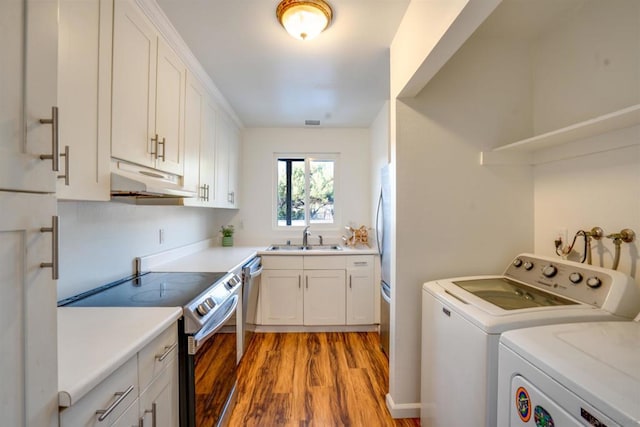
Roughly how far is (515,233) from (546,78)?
0.99 metres

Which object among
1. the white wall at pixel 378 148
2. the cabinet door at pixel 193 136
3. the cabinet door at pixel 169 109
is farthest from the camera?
the white wall at pixel 378 148

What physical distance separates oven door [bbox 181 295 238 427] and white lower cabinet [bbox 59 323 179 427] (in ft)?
0.21

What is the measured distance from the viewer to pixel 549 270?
1456 mm

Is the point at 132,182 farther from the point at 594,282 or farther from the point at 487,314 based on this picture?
the point at 594,282

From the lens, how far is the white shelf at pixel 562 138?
3.66 ft

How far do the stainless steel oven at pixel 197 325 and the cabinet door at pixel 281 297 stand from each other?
1.16 m

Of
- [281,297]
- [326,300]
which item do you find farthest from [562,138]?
[281,297]

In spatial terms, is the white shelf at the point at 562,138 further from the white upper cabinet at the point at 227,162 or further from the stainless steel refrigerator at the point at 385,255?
the white upper cabinet at the point at 227,162

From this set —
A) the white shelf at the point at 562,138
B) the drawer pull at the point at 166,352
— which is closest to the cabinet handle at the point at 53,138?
the drawer pull at the point at 166,352

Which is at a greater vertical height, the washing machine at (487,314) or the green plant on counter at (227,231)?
the green plant on counter at (227,231)

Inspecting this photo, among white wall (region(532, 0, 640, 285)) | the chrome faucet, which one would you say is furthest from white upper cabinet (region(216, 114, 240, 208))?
white wall (region(532, 0, 640, 285))

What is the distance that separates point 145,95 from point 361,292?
8.39 feet

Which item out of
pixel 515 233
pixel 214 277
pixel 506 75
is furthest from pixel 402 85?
pixel 214 277

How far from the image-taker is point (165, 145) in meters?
1.64
